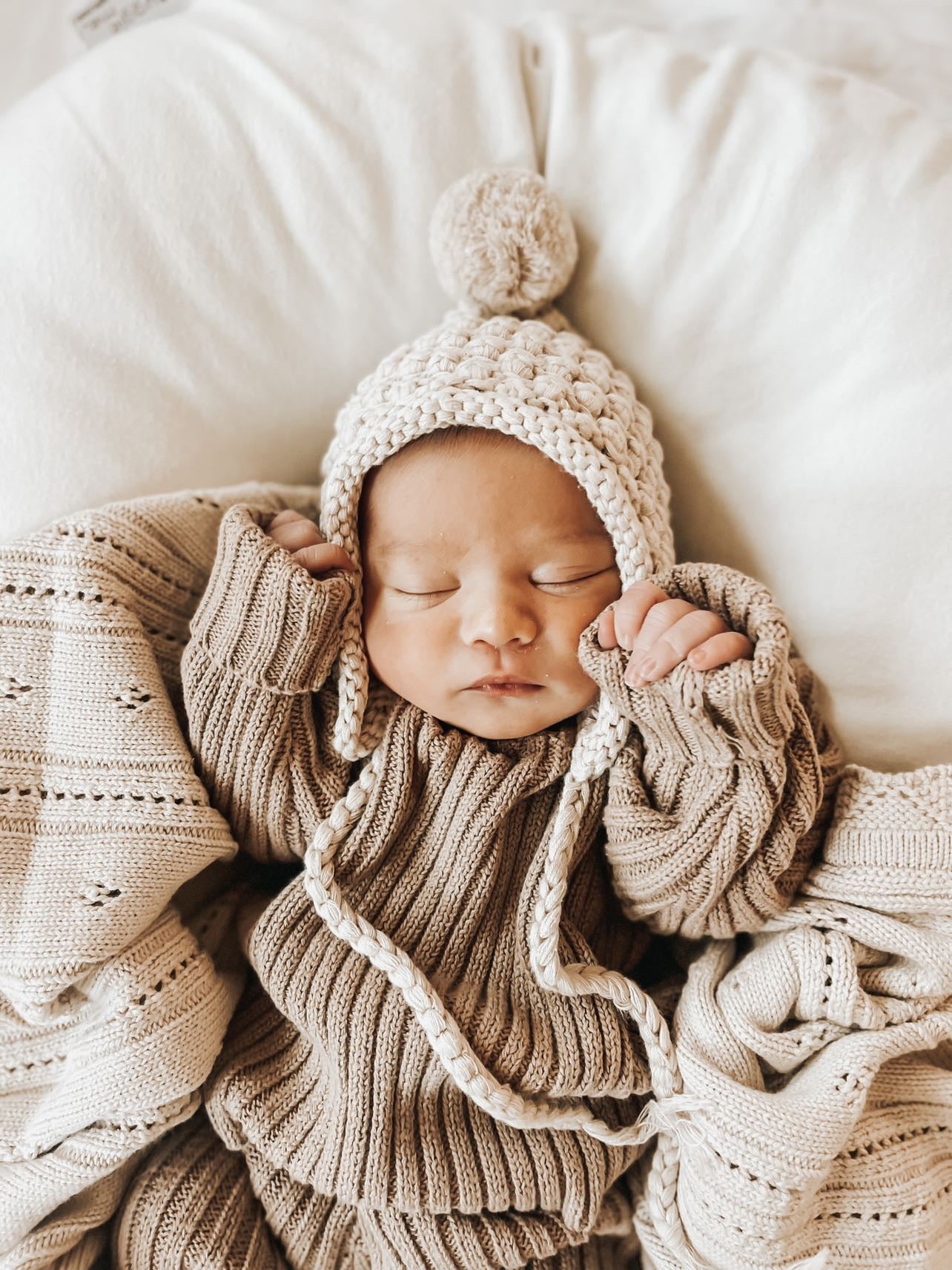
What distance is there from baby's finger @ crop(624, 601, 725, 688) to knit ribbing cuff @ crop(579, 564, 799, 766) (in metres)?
0.01

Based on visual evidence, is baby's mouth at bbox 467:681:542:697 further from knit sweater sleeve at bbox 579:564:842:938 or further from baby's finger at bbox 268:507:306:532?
baby's finger at bbox 268:507:306:532

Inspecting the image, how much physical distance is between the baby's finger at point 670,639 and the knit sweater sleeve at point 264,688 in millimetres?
300

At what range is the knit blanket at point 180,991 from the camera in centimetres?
95

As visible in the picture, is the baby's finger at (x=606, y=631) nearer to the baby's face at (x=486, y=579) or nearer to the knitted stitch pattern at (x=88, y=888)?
the baby's face at (x=486, y=579)

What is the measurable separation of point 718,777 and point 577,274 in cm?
61

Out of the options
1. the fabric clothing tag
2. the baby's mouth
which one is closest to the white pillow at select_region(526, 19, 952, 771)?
the baby's mouth

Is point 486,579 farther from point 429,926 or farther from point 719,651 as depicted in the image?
point 429,926

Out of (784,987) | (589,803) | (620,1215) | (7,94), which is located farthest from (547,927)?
(7,94)

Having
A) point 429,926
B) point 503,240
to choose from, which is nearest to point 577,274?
point 503,240

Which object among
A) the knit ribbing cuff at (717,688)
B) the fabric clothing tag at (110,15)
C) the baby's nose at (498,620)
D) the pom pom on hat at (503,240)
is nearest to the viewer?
the knit ribbing cuff at (717,688)

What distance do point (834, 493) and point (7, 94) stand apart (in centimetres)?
127

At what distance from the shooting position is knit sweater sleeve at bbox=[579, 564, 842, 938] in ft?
2.81

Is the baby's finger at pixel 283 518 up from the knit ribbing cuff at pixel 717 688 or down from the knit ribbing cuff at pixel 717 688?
up

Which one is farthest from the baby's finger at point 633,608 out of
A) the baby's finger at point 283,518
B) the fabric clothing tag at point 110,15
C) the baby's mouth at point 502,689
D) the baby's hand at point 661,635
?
the fabric clothing tag at point 110,15
